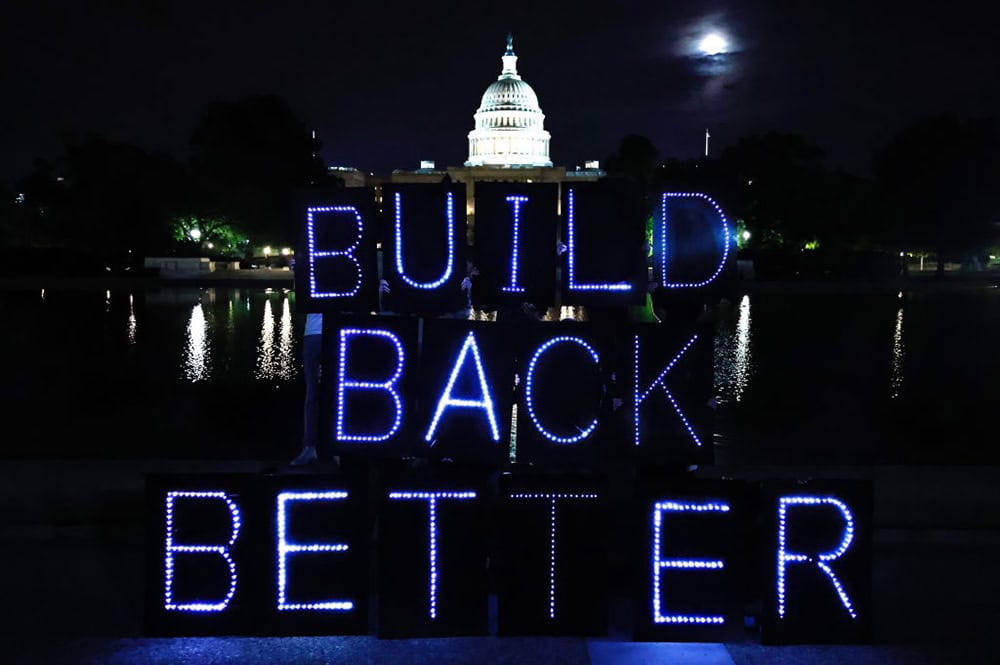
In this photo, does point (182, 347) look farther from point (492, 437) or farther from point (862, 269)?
point (862, 269)

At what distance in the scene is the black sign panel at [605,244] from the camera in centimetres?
513

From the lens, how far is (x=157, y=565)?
4.88 meters

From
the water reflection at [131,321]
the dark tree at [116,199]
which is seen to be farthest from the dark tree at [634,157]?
the water reflection at [131,321]

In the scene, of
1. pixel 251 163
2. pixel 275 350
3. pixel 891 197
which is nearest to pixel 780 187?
pixel 891 197

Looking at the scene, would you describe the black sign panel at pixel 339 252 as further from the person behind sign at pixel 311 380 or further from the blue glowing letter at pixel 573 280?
the person behind sign at pixel 311 380

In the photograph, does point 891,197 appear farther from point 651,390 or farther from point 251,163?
point 651,390

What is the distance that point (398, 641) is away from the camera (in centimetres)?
491

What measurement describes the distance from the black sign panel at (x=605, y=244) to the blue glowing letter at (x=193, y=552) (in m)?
2.20

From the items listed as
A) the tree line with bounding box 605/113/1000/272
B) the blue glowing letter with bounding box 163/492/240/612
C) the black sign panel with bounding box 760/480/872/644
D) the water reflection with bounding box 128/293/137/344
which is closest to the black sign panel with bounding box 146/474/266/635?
the blue glowing letter with bounding box 163/492/240/612

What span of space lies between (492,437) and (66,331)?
19221 millimetres

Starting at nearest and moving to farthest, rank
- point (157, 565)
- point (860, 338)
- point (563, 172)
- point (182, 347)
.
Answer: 1. point (157, 565)
2. point (182, 347)
3. point (860, 338)
4. point (563, 172)

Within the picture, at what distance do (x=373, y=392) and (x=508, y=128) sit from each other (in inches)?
4938

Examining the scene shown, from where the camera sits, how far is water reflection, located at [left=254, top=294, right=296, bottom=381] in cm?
1480

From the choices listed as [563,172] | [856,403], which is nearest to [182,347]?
[856,403]
